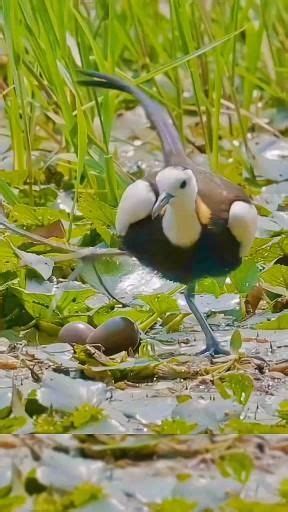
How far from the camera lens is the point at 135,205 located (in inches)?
101

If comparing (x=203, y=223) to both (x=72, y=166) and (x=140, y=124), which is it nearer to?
(x=72, y=166)

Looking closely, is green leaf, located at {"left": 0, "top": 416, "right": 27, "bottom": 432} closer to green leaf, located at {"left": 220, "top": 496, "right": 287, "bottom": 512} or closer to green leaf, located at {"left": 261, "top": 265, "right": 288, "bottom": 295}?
green leaf, located at {"left": 220, "top": 496, "right": 287, "bottom": 512}

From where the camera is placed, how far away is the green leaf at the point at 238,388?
2123 mm

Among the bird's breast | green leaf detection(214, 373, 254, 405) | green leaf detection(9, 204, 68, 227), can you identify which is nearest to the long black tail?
the bird's breast

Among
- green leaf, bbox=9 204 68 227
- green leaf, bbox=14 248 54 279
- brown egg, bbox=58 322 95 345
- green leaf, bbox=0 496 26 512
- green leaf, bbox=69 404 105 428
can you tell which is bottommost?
green leaf, bbox=9 204 68 227

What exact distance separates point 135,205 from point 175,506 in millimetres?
893

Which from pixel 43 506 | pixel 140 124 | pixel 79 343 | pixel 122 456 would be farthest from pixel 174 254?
pixel 140 124

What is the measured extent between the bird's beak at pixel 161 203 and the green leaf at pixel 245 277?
32cm

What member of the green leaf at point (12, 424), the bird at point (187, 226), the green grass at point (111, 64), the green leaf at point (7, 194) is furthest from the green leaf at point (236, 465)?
the green leaf at point (7, 194)

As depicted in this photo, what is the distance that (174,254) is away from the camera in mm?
2570

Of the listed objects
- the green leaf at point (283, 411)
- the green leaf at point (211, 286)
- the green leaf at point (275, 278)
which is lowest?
the green leaf at point (211, 286)

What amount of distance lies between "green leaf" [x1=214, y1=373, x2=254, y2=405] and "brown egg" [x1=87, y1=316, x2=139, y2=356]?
13.8 inches

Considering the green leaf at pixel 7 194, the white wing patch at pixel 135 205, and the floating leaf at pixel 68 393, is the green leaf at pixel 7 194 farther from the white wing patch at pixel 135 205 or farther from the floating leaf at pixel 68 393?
the floating leaf at pixel 68 393

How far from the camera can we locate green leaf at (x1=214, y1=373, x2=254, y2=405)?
212 cm
